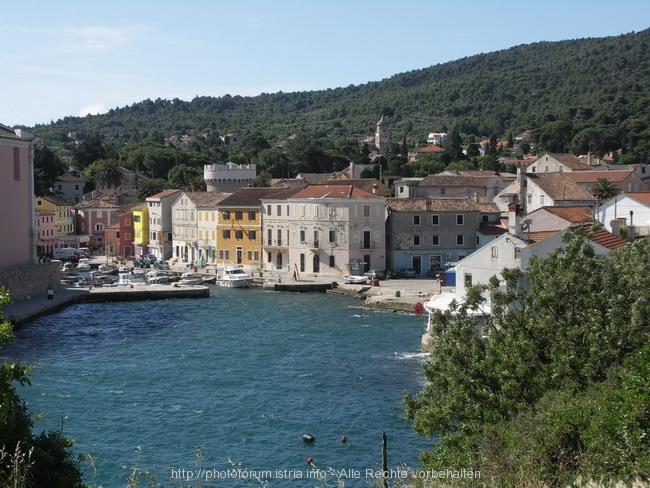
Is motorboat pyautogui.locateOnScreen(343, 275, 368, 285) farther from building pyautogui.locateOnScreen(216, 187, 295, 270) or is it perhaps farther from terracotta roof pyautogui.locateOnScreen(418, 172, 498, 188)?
terracotta roof pyautogui.locateOnScreen(418, 172, 498, 188)

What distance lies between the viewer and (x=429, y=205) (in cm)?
4922

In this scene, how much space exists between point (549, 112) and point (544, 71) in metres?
42.5

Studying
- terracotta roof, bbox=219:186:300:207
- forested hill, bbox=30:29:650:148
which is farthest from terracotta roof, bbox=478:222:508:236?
forested hill, bbox=30:29:650:148

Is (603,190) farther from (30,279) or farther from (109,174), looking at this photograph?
(109,174)

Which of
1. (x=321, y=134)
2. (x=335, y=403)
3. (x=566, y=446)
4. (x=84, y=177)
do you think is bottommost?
(x=335, y=403)

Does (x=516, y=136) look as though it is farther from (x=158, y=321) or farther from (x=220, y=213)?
(x=158, y=321)

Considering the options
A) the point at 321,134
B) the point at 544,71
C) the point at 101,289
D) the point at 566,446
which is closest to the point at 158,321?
the point at 101,289

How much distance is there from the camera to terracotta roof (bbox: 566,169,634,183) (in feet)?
191

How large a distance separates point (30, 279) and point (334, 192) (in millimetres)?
17060

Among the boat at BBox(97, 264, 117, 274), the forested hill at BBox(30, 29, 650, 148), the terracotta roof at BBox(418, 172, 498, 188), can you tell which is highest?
the forested hill at BBox(30, 29, 650, 148)

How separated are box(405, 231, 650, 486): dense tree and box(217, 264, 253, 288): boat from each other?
32556mm

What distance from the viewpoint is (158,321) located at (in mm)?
37906

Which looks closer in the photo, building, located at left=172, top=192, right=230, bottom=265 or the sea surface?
the sea surface

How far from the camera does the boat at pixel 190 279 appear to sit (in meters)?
48.9
